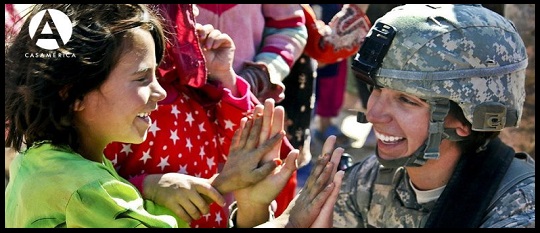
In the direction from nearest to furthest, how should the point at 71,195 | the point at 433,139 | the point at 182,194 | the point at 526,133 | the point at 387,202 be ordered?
the point at 71,195 → the point at 182,194 → the point at 433,139 → the point at 387,202 → the point at 526,133

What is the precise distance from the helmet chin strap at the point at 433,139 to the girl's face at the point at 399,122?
0.02m

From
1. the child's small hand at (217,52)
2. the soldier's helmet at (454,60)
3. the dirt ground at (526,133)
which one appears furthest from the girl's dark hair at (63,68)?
the dirt ground at (526,133)

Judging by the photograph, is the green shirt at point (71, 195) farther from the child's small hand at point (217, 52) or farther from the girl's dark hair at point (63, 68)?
the child's small hand at point (217, 52)

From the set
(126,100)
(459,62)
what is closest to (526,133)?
(459,62)

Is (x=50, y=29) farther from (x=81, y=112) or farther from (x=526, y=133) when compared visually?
(x=526, y=133)

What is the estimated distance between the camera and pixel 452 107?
3.42m

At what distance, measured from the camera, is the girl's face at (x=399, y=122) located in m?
3.40

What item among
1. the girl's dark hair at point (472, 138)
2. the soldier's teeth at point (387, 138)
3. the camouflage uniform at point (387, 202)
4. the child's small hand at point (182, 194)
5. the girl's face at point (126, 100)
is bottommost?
the camouflage uniform at point (387, 202)

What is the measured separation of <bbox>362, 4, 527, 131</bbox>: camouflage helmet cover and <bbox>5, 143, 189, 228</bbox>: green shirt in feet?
3.23

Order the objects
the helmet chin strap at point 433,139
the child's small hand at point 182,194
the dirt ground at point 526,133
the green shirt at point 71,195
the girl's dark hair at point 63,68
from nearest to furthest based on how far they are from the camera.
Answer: the green shirt at point 71,195
the girl's dark hair at point 63,68
the child's small hand at point 182,194
the helmet chin strap at point 433,139
the dirt ground at point 526,133

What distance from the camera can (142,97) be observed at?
302cm

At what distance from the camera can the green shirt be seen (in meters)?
2.86

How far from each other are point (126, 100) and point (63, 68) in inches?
8.5
